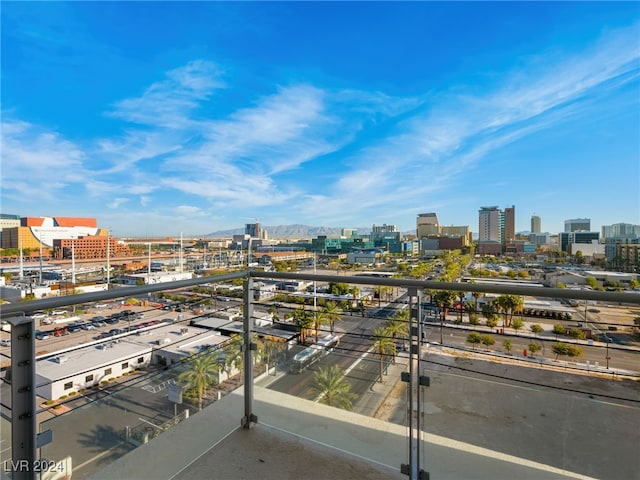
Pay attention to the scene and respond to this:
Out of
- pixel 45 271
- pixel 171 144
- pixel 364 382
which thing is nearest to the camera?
pixel 364 382

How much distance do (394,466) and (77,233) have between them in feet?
74.5

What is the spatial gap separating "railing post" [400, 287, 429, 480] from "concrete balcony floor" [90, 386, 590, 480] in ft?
0.12

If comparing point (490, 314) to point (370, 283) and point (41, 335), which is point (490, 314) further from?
point (41, 335)

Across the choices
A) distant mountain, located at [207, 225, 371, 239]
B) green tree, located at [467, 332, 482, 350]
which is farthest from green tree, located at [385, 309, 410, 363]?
distant mountain, located at [207, 225, 371, 239]

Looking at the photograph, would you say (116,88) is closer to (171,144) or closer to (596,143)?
(171,144)

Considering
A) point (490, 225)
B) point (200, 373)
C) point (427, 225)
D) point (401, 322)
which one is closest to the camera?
point (401, 322)

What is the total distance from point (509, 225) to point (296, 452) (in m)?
20.8

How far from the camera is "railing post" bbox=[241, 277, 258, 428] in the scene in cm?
175

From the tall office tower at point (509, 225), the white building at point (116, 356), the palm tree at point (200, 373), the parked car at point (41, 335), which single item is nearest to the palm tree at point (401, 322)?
the white building at point (116, 356)

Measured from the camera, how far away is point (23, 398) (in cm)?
90

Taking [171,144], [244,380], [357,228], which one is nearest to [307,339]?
[244,380]

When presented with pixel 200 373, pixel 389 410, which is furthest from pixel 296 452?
pixel 200 373

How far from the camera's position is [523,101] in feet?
51.3

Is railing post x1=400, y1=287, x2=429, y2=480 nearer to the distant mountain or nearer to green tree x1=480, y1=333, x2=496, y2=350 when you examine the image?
green tree x1=480, y1=333, x2=496, y2=350
